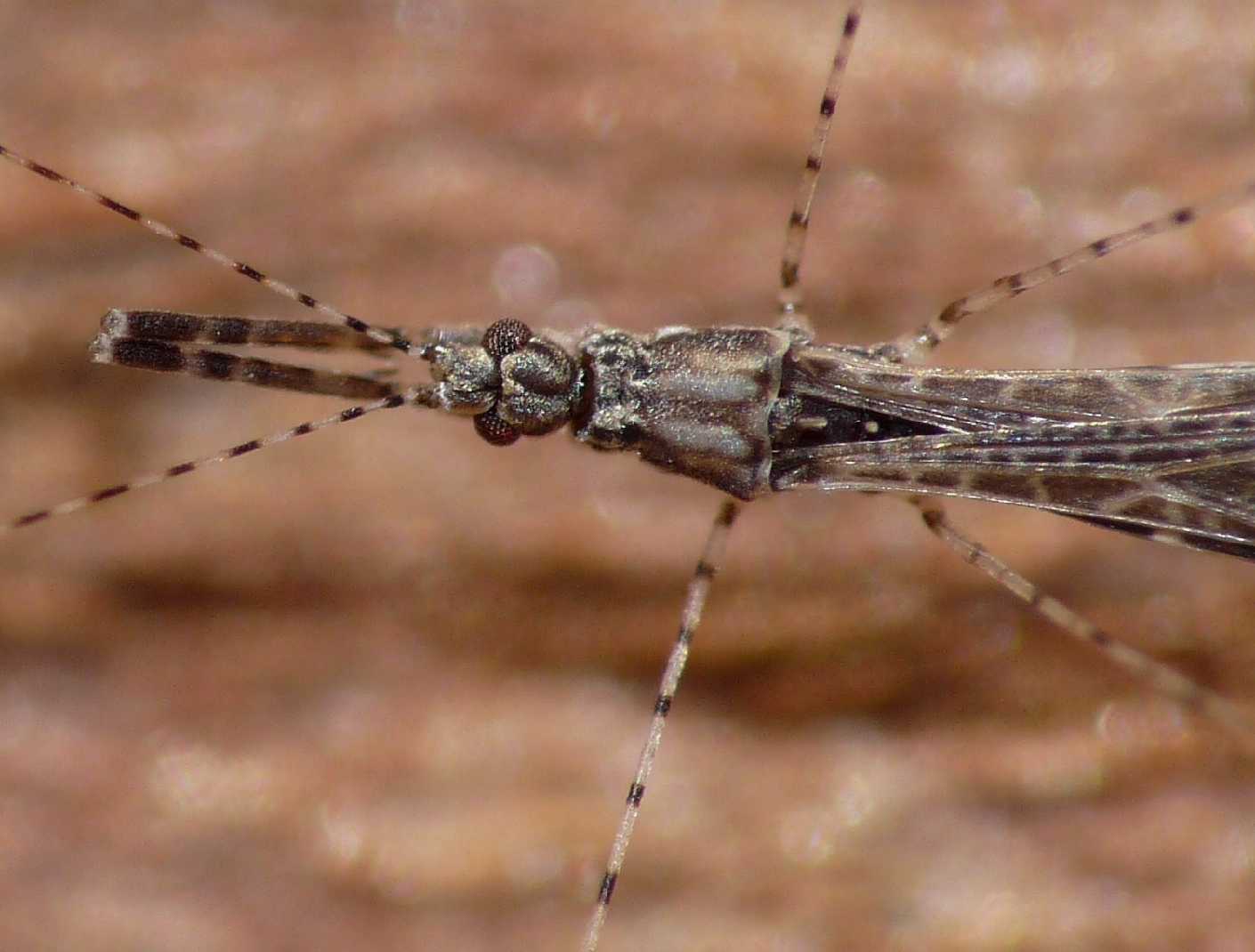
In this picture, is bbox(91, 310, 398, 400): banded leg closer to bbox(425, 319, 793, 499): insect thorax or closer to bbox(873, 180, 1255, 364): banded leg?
bbox(425, 319, 793, 499): insect thorax

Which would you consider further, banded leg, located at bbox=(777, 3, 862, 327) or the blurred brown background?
the blurred brown background

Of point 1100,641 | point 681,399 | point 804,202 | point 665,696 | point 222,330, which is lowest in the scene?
point 665,696

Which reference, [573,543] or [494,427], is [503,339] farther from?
[573,543]

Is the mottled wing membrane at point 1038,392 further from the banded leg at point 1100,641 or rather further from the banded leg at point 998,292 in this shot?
the banded leg at point 1100,641

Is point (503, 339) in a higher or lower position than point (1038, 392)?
lower

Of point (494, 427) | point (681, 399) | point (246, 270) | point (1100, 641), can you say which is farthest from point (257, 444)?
point (1100, 641)

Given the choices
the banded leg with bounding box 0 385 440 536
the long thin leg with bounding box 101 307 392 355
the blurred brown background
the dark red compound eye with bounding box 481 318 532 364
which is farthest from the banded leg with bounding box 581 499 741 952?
the long thin leg with bounding box 101 307 392 355

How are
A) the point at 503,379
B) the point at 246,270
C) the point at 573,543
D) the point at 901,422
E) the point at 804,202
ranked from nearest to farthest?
the point at 246,270
the point at 503,379
the point at 901,422
the point at 804,202
the point at 573,543
